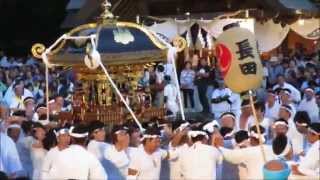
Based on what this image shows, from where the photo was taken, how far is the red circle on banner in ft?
24.4

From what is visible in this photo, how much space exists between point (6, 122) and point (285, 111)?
346 cm

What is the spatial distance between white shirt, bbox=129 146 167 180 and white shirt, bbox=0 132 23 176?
129cm

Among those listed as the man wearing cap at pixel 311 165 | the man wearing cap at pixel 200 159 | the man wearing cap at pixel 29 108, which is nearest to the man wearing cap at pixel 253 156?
the man wearing cap at pixel 200 159

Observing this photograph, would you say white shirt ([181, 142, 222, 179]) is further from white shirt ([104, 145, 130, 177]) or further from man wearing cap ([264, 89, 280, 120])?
man wearing cap ([264, 89, 280, 120])

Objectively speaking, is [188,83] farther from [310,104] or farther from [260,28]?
[310,104]

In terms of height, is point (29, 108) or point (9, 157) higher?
point (29, 108)

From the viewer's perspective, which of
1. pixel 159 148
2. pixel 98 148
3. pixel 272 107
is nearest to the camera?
pixel 159 148

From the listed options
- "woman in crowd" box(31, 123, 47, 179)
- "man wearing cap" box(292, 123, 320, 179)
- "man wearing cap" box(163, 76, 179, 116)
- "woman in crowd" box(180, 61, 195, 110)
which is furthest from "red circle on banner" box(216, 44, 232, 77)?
"woman in crowd" box(180, 61, 195, 110)

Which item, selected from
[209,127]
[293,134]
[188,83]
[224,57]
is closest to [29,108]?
[209,127]

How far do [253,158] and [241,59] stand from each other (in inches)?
38.2

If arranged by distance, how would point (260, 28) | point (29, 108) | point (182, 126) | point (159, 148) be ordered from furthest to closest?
point (260, 28)
point (29, 108)
point (182, 126)
point (159, 148)

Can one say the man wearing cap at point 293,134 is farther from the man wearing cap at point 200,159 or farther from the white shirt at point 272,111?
the man wearing cap at point 200,159

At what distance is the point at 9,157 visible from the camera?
26.8ft

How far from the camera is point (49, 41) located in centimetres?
2267
